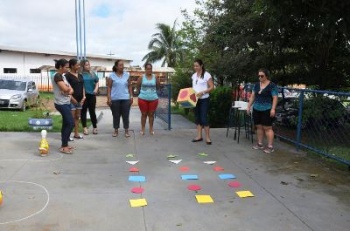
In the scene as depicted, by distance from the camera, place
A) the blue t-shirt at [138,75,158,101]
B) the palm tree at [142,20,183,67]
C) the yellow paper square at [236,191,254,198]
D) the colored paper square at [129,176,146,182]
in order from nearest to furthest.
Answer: the yellow paper square at [236,191,254,198], the colored paper square at [129,176,146,182], the blue t-shirt at [138,75,158,101], the palm tree at [142,20,183,67]

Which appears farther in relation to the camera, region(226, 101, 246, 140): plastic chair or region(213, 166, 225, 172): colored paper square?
region(226, 101, 246, 140): plastic chair

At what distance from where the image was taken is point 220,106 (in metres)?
11.8

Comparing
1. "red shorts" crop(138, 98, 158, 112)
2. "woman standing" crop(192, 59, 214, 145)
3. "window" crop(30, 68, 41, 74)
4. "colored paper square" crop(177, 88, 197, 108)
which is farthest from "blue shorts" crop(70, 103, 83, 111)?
"window" crop(30, 68, 41, 74)

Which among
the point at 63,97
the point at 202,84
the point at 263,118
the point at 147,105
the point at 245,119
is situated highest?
the point at 202,84

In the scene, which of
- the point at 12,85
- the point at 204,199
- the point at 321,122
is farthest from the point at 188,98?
the point at 12,85

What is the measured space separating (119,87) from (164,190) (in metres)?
3.59

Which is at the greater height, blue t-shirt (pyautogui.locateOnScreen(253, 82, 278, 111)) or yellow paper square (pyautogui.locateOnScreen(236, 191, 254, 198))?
blue t-shirt (pyautogui.locateOnScreen(253, 82, 278, 111))

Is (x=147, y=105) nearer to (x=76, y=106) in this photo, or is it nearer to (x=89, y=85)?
(x=89, y=85)

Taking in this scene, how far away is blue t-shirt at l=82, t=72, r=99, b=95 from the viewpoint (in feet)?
25.6

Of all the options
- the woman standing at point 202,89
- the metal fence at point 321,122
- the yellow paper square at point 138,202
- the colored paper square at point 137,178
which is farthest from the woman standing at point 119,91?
the yellow paper square at point 138,202

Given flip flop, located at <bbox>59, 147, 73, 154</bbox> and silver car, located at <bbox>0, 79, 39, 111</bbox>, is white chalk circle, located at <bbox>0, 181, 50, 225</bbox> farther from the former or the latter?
silver car, located at <bbox>0, 79, 39, 111</bbox>

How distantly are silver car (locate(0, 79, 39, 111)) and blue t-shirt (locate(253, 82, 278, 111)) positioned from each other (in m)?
11.8

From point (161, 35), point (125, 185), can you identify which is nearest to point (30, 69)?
point (161, 35)

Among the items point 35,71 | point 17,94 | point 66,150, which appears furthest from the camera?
point 35,71
